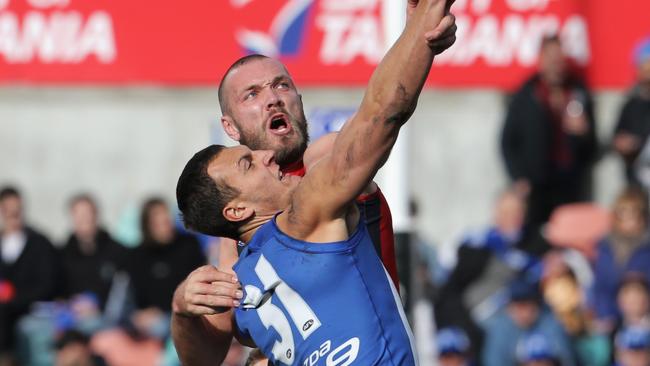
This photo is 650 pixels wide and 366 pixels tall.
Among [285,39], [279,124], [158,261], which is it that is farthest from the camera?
[285,39]

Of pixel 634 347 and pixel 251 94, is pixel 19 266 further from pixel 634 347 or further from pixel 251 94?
pixel 251 94

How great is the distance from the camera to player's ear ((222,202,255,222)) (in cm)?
499

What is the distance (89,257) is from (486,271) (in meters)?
3.09

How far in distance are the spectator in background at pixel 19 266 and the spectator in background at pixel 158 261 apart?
688mm

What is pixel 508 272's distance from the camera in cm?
1089

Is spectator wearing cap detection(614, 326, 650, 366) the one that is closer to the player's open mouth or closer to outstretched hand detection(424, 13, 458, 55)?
the player's open mouth

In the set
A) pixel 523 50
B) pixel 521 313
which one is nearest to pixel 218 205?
pixel 521 313

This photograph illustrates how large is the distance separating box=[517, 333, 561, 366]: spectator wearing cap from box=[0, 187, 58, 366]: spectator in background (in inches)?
144

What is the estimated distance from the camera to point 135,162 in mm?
13523

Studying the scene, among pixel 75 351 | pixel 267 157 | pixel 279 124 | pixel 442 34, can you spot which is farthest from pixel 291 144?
pixel 75 351

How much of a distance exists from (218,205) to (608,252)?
6.35 m

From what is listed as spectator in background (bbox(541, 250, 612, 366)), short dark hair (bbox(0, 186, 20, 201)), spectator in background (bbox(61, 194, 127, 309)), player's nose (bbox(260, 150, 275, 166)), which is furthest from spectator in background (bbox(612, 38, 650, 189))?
player's nose (bbox(260, 150, 275, 166))

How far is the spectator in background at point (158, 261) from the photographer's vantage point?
1114cm

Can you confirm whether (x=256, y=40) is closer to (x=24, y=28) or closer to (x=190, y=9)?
(x=190, y=9)
